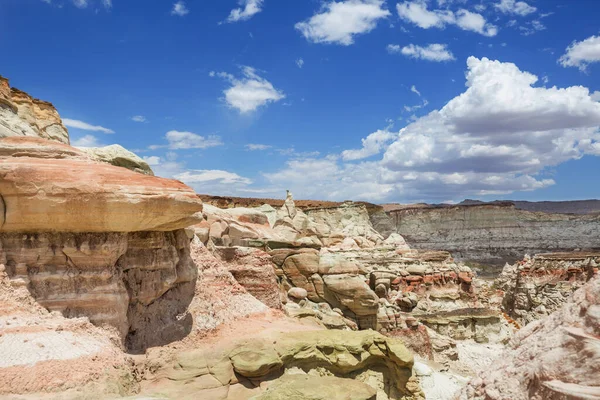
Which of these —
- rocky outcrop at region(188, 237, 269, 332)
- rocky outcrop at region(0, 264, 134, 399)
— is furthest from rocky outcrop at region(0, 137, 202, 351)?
rocky outcrop at region(188, 237, 269, 332)

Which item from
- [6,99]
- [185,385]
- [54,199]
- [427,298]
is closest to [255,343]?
[185,385]

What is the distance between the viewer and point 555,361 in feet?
8.85

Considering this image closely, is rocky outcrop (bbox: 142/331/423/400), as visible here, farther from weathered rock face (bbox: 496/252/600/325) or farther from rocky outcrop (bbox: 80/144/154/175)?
weathered rock face (bbox: 496/252/600/325)

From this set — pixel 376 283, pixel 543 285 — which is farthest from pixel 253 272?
pixel 543 285

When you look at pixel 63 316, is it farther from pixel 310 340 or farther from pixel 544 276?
pixel 544 276

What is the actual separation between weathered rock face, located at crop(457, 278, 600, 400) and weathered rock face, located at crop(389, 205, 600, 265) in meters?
58.8

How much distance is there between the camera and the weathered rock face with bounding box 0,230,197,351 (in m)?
7.23

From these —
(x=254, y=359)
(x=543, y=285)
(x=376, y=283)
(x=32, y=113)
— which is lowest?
(x=543, y=285)

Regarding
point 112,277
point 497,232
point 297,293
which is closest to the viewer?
point 112,277

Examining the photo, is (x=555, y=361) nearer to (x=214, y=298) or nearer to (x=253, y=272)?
(x=214, y=298)

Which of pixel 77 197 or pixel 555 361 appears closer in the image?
pixel 555 361

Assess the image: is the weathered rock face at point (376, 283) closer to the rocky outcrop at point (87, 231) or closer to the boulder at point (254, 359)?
the boulder at point (254, 359)

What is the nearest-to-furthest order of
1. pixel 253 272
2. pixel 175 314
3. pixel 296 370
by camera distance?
pixel 296 370 → pixel 175 314 → pixel 253 272

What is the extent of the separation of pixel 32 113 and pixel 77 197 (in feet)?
46.9
